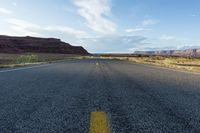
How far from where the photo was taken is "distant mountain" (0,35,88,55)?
475ft

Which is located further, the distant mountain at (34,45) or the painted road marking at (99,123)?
the distant mountain at (34,45)

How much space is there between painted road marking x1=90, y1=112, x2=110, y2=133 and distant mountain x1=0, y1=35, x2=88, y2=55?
139 m

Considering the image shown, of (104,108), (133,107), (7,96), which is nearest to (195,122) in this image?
(133,107)

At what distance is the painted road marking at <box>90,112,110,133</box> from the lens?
3028 millimetres

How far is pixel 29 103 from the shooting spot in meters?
4.63

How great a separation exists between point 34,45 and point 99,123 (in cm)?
17025

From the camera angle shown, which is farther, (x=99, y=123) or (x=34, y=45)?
(x=34, y=45)

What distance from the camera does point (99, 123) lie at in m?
3.32

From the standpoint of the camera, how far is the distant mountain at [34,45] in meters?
145

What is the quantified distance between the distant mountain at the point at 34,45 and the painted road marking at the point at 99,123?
13907 cm

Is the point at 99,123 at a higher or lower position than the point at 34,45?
lower

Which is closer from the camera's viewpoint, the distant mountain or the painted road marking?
the painted road marking

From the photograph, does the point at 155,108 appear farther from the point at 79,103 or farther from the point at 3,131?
the point at 3,131

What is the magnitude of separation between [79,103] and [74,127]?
160cm
